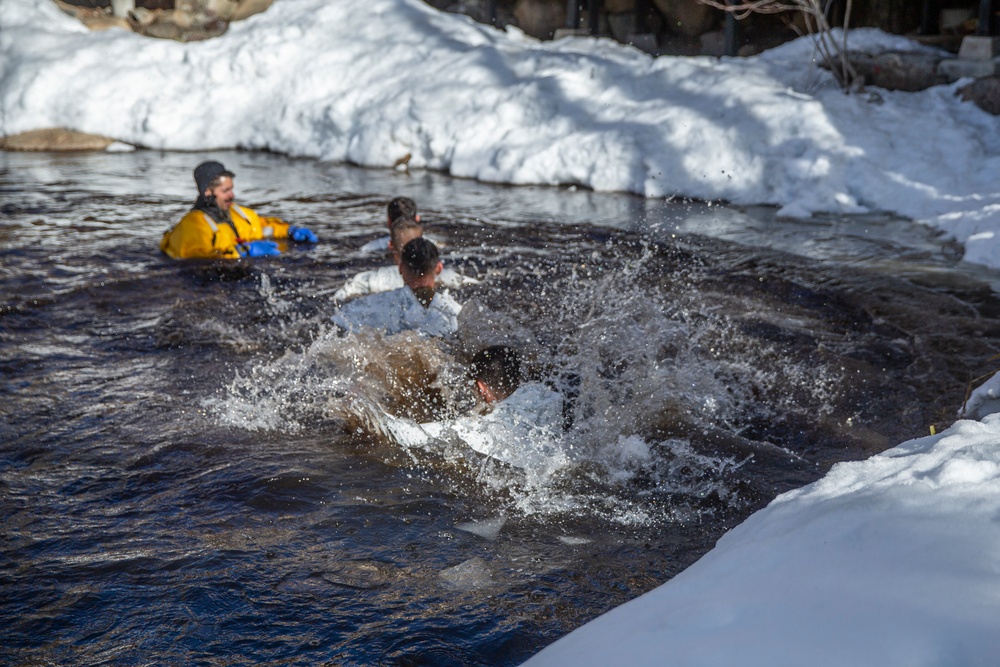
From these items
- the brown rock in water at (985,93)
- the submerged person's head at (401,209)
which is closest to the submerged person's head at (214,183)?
the submerged person's head at (401,209)

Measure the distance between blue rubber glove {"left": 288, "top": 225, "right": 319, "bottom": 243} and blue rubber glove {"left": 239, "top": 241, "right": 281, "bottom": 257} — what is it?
0.32 meters

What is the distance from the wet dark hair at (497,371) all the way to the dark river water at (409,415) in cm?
32

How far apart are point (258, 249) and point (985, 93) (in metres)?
8.29

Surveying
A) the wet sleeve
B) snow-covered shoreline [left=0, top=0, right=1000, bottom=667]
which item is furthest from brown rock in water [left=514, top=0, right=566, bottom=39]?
the wet sleeve

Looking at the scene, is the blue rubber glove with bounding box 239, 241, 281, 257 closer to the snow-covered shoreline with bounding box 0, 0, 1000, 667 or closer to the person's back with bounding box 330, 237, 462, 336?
the person's back with bounding box 330, 237, 462, 336

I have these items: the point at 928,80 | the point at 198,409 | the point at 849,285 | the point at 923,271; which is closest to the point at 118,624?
the point at 198,409

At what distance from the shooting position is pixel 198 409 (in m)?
5.25

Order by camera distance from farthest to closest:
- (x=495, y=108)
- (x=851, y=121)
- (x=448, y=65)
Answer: (x=448, y=65) → (x=495, y=108) → (x=851, y=121)

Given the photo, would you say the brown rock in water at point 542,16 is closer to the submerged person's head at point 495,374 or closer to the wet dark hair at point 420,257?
the wet dark hair at point 420,257

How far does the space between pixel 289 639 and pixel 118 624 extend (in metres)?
0.63

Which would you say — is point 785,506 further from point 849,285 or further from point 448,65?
point 448,65

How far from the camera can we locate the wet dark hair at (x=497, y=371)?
4.77 meters

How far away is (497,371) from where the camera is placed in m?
4.80

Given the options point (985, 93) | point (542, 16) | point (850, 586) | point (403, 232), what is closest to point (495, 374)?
point (403, 232)
